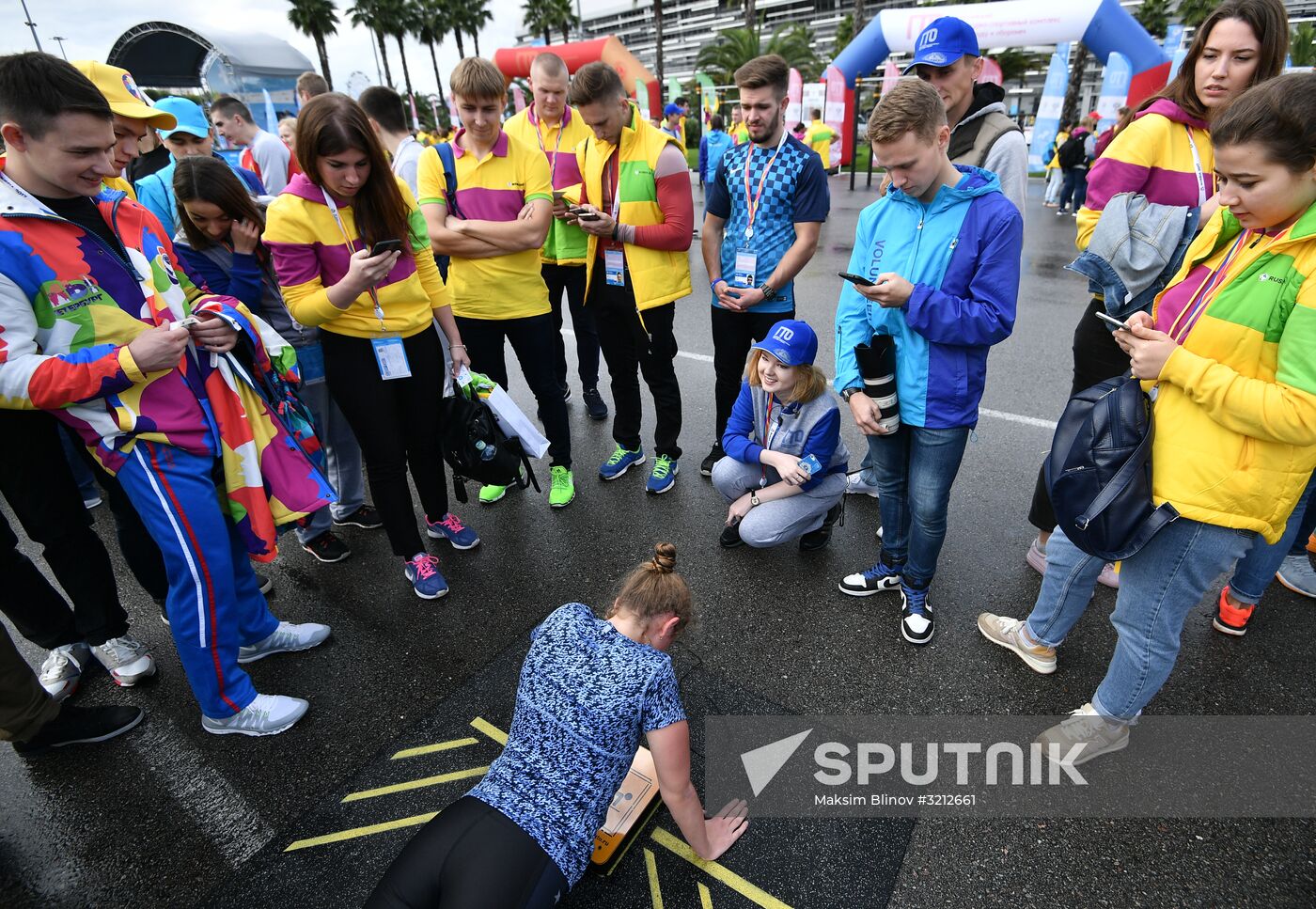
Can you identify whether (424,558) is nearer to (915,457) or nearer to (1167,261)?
(915,457)

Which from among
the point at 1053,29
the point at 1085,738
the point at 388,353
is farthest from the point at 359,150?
the point at 1053,29

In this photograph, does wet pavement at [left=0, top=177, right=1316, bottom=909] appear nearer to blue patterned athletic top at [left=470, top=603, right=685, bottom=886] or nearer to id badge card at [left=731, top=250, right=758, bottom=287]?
blue patterned athletic top at [left=470, top=603, right=685, bottom=886]

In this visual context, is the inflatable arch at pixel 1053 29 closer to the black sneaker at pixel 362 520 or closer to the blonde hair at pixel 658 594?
the black sneaker at pixel 362 520

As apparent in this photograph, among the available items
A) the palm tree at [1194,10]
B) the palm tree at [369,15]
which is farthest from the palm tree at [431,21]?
the palm tree at [1194,10]

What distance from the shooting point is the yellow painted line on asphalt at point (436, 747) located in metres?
2.29

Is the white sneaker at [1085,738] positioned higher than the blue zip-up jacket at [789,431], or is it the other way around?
the blue zip-up jacket at [789,431]

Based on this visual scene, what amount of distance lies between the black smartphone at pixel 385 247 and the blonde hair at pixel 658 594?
1.62 m

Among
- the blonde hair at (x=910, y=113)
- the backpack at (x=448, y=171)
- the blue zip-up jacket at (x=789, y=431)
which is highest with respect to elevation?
the blonde hair at (x=910, y=113)

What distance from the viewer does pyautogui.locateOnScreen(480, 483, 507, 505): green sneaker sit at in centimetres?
393

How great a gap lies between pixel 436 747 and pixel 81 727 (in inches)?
50.6

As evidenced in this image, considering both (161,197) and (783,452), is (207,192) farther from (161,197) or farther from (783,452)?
(783,452)

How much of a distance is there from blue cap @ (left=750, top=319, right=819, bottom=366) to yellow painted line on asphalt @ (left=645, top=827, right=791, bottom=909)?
1.88m

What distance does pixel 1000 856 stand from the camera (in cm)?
190

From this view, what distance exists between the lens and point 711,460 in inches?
162
